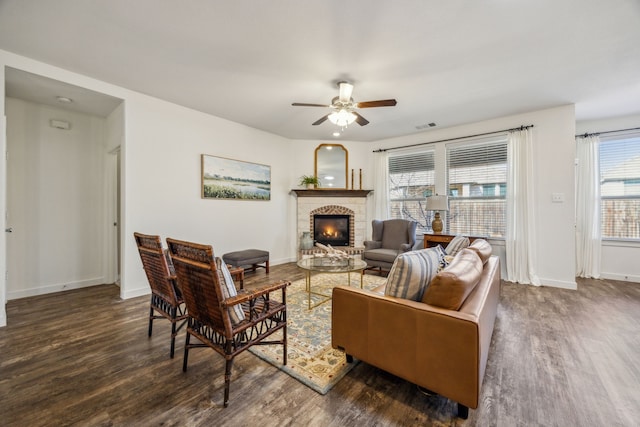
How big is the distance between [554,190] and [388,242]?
2632 millimetres

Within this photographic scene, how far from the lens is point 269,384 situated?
67.0 inches

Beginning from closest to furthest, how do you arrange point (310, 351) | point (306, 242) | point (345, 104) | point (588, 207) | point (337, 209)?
point (310, 351), point (345, 104), point (588, 207), point (306, 242), point (337, 209)

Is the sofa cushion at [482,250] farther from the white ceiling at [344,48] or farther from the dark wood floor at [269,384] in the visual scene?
the white ceiling at [344,48]

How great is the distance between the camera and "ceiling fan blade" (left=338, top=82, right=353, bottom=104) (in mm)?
2947

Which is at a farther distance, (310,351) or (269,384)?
(310,351)

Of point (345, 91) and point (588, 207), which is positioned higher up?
point (345, 91)

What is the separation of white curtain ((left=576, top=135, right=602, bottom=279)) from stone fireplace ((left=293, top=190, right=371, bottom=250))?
368 cm

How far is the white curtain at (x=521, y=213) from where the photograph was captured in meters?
4.03

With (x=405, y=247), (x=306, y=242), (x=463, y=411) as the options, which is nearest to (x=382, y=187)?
(x=405, y=247)

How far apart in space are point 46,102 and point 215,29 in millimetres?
3002

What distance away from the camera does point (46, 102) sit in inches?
134

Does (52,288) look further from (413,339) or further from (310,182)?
(413,339)

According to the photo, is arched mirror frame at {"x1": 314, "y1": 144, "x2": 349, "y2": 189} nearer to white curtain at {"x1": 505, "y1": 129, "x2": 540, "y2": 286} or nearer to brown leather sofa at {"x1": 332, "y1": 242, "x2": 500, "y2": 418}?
white curtain at {"x1": 505, "y1": 129, "x2": 540, "y2": 286}

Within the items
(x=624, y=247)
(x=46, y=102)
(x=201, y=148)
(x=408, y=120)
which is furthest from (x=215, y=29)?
(x=624, y=247)
